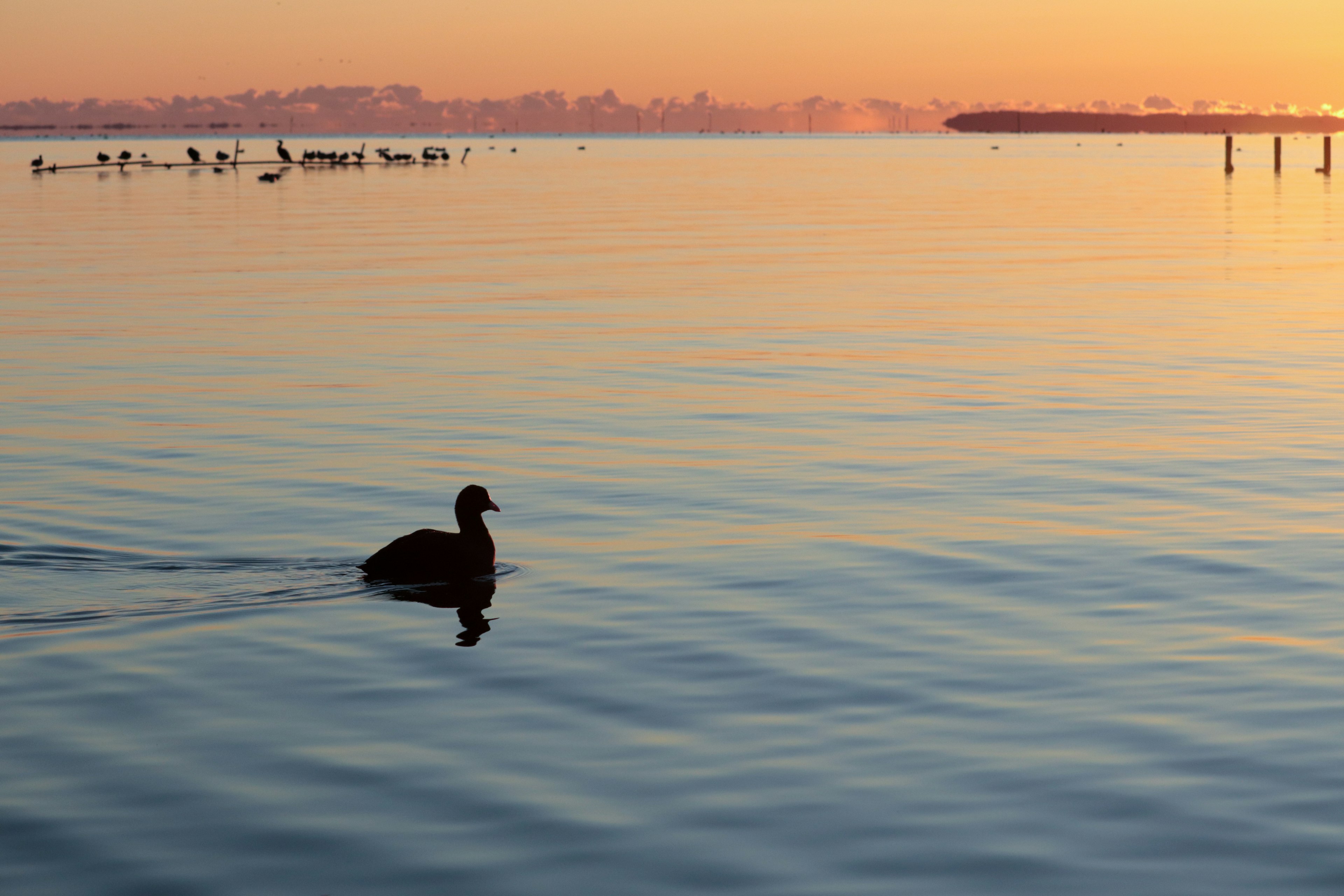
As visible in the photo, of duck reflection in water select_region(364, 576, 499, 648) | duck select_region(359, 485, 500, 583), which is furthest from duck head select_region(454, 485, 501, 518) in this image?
duck reflection in water select_region(364, 576, 499, 648)

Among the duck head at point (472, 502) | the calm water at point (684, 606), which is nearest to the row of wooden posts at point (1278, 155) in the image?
the calm water at point (684, 606)

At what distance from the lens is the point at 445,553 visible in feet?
50.3

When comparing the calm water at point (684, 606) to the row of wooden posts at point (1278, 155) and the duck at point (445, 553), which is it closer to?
the duck at point (445, 553)

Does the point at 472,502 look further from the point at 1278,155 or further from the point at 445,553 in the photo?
the point at 1278,155

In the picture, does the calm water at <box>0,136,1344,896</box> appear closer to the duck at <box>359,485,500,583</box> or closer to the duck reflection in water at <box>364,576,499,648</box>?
the duck reflection in water at <box>364,576,499,648</box>

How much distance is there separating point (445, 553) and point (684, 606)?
2.39m

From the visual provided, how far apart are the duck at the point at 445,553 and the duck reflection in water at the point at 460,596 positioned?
58 millimetres

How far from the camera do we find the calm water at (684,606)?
939cm

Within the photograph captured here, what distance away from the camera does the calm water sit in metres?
9.39

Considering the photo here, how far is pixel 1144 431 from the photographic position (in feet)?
74.5

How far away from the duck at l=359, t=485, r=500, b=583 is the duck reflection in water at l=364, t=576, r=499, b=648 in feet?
0.19

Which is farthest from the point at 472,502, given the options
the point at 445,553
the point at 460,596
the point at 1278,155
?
the point at 1278,155

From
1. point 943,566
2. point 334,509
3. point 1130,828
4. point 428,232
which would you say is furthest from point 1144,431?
point 428,232

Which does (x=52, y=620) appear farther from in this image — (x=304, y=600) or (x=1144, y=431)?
(x=1144, y=431)
